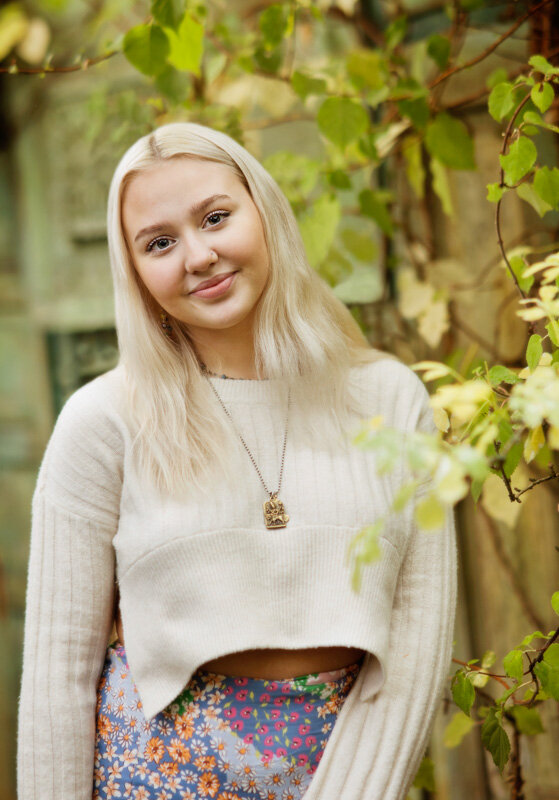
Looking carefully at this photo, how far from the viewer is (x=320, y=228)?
1709mm

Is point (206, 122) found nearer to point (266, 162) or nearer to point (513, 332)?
point (266, 162)

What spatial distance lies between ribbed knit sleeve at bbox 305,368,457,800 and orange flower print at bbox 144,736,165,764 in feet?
0.75

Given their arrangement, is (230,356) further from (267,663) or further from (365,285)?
(365,285)

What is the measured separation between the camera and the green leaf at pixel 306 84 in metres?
1.65

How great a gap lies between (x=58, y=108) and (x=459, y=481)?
204 centimetres

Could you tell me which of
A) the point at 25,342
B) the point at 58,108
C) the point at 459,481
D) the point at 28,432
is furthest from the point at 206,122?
the point at 459,481

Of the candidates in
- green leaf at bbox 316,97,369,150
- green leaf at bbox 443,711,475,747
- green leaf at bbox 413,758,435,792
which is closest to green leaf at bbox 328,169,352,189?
green leaf at bbox 316,97,369,150

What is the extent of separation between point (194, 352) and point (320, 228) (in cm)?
44

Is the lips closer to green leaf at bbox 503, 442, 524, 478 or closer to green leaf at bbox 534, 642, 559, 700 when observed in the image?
green leaf at bbox 503, 442, 524, 478

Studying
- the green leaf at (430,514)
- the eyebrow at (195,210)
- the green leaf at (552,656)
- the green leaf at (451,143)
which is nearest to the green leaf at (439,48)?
the green leaf at (451,143)

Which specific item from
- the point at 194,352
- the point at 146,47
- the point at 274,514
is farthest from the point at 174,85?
the point at 274,514

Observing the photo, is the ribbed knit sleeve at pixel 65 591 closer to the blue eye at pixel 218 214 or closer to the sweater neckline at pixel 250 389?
the sweater neckline at pixel 250 389

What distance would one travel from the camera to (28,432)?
242cm

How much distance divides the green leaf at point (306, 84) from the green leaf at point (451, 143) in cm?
24
